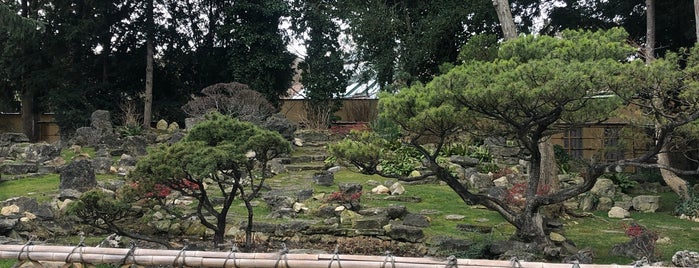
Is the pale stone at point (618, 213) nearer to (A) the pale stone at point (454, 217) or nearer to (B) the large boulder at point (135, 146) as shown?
(A) the pale stone at point (454, 217)

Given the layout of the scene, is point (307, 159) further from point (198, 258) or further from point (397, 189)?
point (198, 258)

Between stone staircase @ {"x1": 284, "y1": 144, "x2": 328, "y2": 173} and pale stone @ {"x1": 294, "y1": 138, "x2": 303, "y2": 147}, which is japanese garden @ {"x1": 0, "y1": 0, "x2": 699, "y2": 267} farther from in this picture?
pale stone @ {"x1": 294, "y1": 138, "x2": 303, "y2": 147}

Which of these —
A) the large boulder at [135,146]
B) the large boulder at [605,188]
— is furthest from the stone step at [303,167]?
the large boulder at [605,188]

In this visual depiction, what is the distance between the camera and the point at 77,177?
9734 millimetres

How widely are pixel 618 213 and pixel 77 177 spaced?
28.8 feet

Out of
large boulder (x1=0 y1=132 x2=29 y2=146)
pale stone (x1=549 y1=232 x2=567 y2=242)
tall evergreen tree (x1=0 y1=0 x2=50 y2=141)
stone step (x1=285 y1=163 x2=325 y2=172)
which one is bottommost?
pale stone (x1=549 y1=232 x2=567 y2=242)

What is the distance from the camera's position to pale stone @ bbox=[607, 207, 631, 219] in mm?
9539

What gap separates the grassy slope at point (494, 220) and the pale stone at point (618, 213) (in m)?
0.12

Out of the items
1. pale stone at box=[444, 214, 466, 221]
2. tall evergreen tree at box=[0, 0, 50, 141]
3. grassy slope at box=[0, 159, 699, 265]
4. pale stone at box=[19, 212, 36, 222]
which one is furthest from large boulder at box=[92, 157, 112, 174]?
tall evergreen tree at box=[0, 0, 50, 141]

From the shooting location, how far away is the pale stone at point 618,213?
9539mm

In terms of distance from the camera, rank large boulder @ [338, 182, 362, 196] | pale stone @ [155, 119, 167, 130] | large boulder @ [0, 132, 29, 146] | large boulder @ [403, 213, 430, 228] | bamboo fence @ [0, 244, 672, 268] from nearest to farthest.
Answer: bamboo fence @ [0, 244, 672, 268], large boulder @ [403, 213, 430, 228], large boulder @ [338, 182, 362, 196], large boulder @ [0, 132, 29, 146], pale stone @ [155, 119, 167, 130]

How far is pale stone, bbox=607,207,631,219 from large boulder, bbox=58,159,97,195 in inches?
332

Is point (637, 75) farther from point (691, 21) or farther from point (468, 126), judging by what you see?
point (691, 21)

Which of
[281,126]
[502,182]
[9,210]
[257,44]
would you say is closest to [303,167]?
[281,126]
